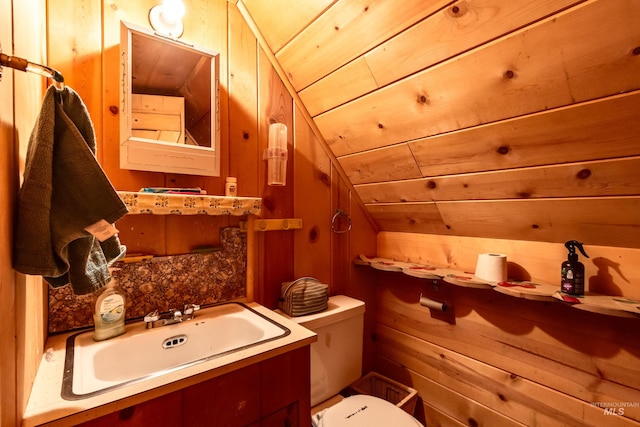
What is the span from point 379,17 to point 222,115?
69 centimetres

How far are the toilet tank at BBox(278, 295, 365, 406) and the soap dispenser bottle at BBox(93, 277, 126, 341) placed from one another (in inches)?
23.8

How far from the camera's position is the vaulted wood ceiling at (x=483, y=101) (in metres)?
0.78

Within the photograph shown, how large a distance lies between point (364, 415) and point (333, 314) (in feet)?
1.26

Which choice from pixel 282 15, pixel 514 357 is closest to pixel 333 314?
pixel 514 357

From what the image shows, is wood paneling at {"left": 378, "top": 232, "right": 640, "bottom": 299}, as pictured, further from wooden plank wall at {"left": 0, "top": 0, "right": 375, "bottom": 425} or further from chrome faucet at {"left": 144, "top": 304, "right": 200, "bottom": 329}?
chrome faucet at {"left": 144, "top": 304, "right": 200, "bottom": 329}

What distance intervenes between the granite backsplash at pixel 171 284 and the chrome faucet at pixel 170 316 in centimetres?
6

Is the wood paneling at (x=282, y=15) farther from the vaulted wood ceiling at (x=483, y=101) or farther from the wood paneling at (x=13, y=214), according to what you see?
the wood paneling at (x=13, y=214)

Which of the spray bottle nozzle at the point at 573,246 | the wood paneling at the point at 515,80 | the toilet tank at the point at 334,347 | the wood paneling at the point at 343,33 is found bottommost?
the toilet tank at the point at 334,347

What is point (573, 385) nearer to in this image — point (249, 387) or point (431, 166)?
point (431, 166)

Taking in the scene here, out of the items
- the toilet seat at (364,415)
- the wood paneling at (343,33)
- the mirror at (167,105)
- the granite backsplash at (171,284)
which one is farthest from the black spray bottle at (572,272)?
the mirror at (167,105)

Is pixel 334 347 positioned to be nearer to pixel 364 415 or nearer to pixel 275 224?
pixel 364 415

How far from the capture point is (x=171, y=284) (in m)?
1.09

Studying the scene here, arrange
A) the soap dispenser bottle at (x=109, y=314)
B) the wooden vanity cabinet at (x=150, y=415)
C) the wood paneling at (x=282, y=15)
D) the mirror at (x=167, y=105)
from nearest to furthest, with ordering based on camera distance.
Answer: the wooden vanity cabinet at (x=150, y=415) < the soap dispenser bottle at (x=109, y=314) < the mirror at (x=167, y=105) < the wood paneling at (x=282, y=15)

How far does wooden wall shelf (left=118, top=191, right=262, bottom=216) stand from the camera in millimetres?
911
